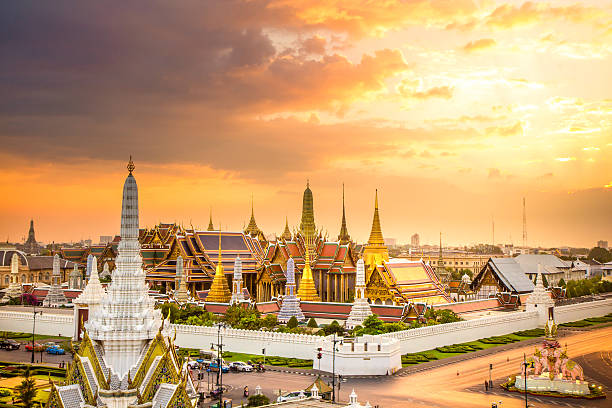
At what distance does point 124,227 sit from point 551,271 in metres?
89.9

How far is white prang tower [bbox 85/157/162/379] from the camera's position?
71.8ft

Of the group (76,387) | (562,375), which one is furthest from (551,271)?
(76,387)

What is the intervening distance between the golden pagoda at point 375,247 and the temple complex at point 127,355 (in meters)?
45.7

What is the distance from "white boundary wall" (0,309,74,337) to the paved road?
19.7 m

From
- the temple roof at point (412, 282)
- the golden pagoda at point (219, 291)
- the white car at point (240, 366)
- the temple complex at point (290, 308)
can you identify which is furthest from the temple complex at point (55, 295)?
the white car at point (240, 366)

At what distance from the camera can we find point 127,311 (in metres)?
22.5

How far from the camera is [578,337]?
181ft

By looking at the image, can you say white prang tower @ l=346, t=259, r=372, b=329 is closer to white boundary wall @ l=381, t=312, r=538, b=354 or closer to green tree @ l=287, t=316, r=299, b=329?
green tree @ l=287, t=316, r=299, b=329

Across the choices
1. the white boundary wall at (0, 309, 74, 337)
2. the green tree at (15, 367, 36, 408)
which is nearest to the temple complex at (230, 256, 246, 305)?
the white boundary wall at (0, 309, 74, 337)

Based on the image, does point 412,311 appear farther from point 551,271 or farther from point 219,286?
point 551,271

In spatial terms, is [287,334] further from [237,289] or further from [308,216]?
[308,216]

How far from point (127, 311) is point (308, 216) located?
186 feet

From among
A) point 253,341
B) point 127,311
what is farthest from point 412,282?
point 127,311

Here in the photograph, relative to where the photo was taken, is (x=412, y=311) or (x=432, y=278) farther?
(x=432, y=278)
